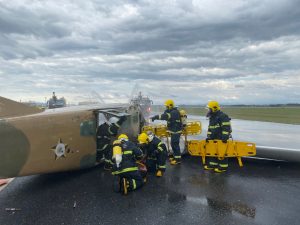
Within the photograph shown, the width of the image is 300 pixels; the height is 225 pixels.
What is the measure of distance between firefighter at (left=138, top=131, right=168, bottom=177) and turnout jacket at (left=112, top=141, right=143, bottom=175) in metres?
1.01

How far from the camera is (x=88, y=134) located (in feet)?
25.1

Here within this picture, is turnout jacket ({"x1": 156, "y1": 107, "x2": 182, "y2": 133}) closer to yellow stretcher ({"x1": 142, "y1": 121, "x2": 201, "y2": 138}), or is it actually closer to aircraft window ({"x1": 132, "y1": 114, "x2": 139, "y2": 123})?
yellow stretcher ({"x1": 142, "y1": 121, "x2": 201, "y2": 138})

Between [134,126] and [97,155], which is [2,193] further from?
[134,126]

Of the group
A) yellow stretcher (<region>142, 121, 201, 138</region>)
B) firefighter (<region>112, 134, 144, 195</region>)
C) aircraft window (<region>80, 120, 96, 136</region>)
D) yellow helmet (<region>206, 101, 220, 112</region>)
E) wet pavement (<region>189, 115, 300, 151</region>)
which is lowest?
wet pavement (<region>189, 115, 300, 151</region>)

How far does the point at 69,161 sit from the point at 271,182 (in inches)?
218

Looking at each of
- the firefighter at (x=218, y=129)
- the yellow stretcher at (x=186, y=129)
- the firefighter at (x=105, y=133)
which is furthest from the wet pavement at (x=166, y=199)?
the yellow stretcher at (x=186, y=129)

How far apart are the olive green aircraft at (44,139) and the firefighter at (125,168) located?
1218 mm

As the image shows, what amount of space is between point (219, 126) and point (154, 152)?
2.28 meters

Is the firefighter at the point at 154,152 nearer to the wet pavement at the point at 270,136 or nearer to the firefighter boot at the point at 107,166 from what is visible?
the firefighter boot at the point at 107,166

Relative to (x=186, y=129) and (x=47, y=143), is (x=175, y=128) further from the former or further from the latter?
(x=47, y=143)

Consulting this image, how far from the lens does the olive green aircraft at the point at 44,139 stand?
20.2 feet

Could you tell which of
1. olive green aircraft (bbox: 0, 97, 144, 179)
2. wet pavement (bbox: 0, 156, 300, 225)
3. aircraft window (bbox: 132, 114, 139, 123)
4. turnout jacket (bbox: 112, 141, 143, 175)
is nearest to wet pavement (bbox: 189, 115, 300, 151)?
aircraft window (bbox: 132, 114, 139, 123)

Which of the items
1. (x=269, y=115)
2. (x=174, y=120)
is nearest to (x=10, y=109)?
(x=174, y=120)

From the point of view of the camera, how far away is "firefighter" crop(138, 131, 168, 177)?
7.97m
